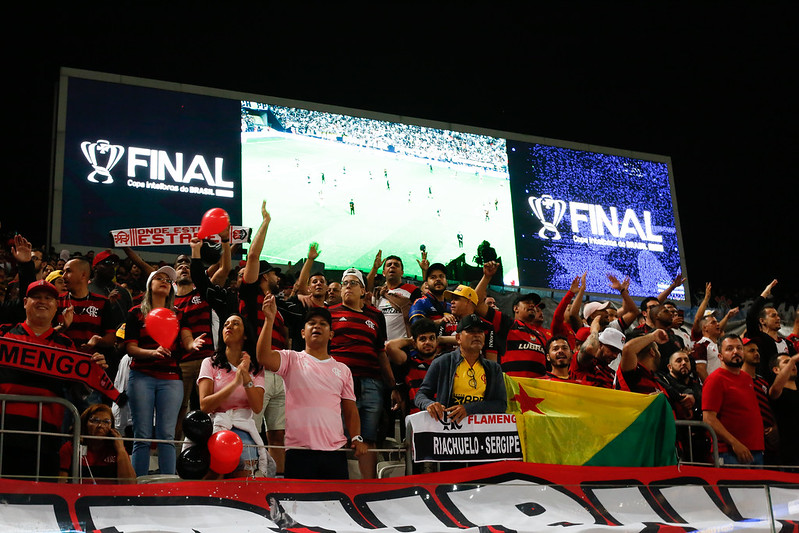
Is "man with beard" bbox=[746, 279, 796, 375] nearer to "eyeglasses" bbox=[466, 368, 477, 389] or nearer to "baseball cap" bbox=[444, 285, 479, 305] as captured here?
"baseball cap" bbox=[444, 285, 479, 305]

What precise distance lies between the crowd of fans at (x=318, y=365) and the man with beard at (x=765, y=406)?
16 millimetres

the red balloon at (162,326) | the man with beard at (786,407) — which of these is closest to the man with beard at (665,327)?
the man with beard at (786,407)

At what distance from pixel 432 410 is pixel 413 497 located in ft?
3.09

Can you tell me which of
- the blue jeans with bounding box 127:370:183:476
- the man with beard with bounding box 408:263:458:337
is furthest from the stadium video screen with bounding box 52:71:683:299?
the blue jeans with bounding box 127:370:183:476

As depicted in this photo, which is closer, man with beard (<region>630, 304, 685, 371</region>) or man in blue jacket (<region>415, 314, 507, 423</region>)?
man in blue jacket (<region>415, 314, 507, 423</region>)

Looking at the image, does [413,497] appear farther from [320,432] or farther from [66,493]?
[66,493]

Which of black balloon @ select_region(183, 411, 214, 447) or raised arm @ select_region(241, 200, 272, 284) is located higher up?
raised arm @ select_region(241, 200, 272, 284)

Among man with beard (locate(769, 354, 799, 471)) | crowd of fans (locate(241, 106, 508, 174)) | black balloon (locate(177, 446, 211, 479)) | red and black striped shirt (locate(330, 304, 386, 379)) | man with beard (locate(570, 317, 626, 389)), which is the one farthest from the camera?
crowd of fans (locate(241, 106, 508, 174))

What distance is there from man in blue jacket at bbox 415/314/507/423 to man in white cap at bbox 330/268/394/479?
2.49ft

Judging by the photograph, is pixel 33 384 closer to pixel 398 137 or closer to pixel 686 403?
pixel 686 403

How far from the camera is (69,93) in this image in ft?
44.5

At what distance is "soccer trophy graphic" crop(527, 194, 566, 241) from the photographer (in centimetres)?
1677

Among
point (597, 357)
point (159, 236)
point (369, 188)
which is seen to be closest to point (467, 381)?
point (597, 357)

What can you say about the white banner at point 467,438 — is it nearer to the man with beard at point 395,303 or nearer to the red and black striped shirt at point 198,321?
the red and black striped shirt at point 198,321
